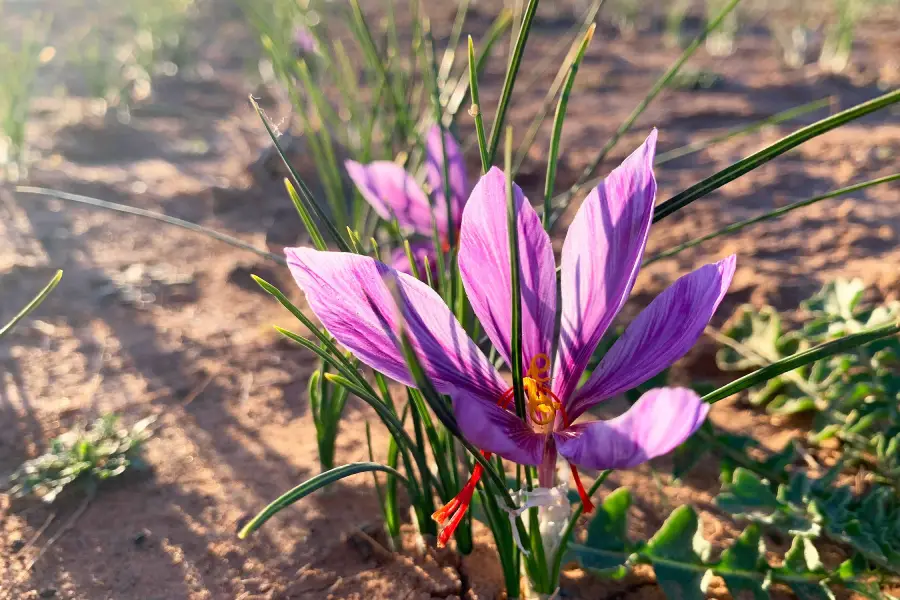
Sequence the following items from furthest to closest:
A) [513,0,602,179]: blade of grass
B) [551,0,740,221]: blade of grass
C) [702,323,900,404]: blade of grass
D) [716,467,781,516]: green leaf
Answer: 1. [716,467,781,516]: green leaf
2. [551,0,740,221]: blade of grass
3. [513,0,602,179]: blade of grass
4. [702,323,900,404]: blade of grass

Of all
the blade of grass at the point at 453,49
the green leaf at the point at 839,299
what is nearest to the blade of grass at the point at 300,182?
the blade of grass at the point at 453,49

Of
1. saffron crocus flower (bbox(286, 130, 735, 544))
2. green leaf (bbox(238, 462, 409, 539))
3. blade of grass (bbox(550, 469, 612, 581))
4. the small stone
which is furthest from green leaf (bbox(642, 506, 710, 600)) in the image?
the small stone

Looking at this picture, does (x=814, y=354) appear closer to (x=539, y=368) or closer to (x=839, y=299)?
(x=539, y=368)

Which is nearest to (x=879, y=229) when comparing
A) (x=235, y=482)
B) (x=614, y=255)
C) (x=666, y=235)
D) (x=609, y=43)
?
(x=666, y=235)

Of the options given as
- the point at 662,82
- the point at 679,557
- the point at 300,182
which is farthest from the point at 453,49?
the point at 679,557

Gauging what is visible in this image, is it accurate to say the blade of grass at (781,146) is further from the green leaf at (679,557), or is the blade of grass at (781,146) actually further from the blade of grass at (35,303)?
the blade of grass at (35,303)

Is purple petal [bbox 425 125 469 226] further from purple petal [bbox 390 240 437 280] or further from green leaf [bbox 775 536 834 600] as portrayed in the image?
green leaf [bbox 775 536 834 600]
